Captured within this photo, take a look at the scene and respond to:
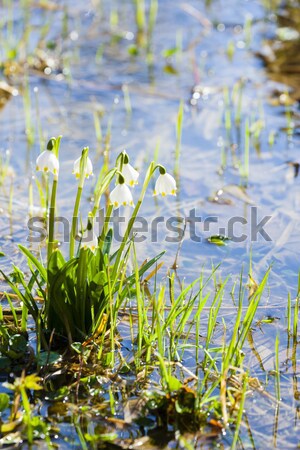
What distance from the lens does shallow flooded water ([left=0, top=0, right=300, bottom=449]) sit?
388cm

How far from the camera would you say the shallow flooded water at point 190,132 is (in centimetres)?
388

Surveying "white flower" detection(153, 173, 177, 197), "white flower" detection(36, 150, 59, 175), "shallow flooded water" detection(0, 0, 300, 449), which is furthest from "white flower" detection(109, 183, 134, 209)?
"shallow flooded water" detection(0, 0, 300, 449)

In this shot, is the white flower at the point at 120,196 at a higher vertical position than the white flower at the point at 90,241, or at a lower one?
higher

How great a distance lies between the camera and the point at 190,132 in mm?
6172

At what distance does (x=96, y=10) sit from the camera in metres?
8.79

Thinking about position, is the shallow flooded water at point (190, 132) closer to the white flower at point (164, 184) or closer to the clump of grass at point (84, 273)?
the clump of grass at point (84, 273)

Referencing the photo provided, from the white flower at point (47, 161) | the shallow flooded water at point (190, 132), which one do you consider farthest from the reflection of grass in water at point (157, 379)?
the white flower at point (47, 161)

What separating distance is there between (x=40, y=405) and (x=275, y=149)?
3492 millimetres

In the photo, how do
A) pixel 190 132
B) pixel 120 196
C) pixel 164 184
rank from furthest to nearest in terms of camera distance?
pixel 190 132
pixel 164 184
pixel 120 196

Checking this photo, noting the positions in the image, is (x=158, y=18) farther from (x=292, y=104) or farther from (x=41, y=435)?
(x=41, y=435)

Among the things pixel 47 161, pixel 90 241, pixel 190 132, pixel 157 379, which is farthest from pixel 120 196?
pixel 190 132

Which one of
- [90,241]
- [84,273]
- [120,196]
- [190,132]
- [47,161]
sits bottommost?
[84,273]

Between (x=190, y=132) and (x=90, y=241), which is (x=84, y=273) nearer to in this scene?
(x=90, y=241)

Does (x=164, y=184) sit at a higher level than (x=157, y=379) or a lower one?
higher
